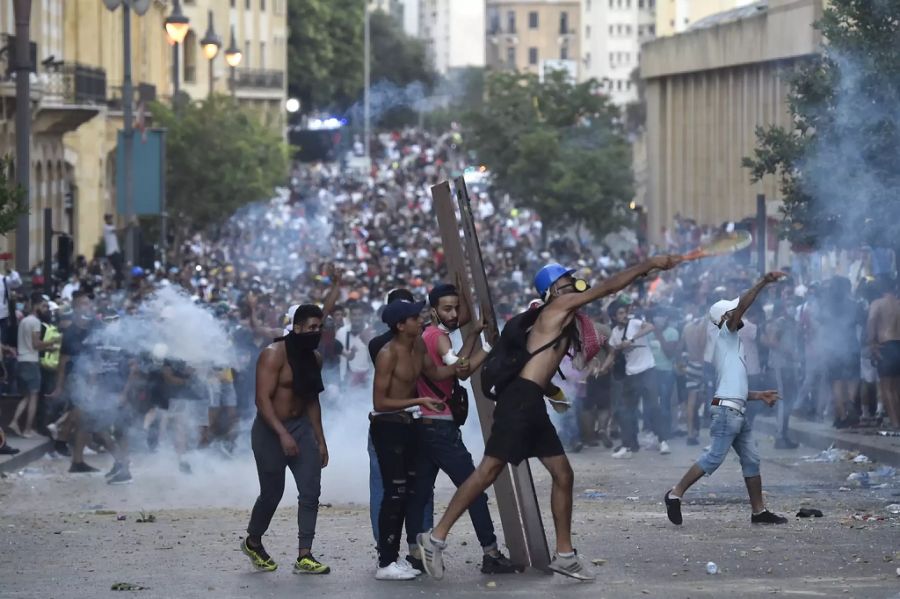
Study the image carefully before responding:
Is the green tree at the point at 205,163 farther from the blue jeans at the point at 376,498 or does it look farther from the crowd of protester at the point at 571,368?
the blue jeans at the point at 376,498

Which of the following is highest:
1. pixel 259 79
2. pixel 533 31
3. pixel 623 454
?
pixel 533 31

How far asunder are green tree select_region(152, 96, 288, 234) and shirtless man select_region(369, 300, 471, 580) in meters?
33.5

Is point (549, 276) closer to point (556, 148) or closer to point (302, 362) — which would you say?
point (302, 362)

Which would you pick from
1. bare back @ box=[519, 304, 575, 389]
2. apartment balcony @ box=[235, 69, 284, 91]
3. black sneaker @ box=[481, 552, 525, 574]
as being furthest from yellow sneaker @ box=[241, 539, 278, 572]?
apartment balcony @ box=[235, 69, 284, 91]

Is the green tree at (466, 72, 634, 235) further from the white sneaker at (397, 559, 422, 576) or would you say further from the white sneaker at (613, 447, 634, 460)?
A: the white sneaker at (397, 559, 422, 576)

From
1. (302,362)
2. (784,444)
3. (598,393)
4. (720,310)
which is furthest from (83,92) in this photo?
(302,362)

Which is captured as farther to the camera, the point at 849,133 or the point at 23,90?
the point at 23,90

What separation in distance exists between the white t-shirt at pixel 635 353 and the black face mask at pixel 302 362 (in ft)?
28.7

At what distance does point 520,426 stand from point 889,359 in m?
8.61

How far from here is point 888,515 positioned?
12258 mm

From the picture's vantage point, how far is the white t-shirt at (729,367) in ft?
39.3

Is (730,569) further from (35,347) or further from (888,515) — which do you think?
(35,347)

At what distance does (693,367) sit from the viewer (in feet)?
62.3

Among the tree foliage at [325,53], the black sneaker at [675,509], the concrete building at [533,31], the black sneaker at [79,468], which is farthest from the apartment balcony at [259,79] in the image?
the concrete building at [533,31]
